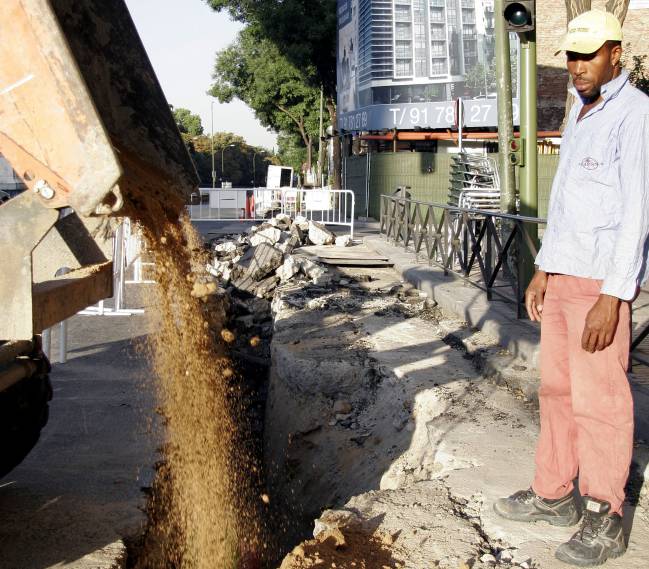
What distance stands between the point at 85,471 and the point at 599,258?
3378 mm

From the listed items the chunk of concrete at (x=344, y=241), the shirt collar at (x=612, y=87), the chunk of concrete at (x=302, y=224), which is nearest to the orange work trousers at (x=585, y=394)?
the shirt collar at (x=612, y=87)

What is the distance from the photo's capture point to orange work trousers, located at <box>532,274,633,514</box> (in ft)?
10.1

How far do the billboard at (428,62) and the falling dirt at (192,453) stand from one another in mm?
22070

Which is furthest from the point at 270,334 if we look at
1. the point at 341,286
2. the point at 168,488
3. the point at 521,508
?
the point at 521,508

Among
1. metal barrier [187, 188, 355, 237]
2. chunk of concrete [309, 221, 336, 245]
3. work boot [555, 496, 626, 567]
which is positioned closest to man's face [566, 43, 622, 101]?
work boot [555, 496, 626, 567]

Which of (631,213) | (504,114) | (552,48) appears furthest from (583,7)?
(552,48)

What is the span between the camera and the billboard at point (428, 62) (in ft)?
89.6

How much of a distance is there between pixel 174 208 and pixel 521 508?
7.21 feet

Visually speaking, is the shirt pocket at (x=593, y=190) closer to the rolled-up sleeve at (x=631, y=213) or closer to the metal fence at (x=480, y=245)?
the rolled-up sleeve at (x=631, y=213)

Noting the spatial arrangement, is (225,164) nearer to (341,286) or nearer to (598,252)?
(341,286)

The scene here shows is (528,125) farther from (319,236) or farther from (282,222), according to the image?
(282,222)

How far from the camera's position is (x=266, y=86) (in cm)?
4550

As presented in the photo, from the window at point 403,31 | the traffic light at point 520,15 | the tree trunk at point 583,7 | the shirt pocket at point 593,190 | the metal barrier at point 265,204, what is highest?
the window at point 403,31

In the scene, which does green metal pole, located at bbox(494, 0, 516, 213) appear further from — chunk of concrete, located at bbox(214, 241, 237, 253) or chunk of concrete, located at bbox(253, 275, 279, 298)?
chunk of concrete, located at bbox(214, 241, 237, 253)
